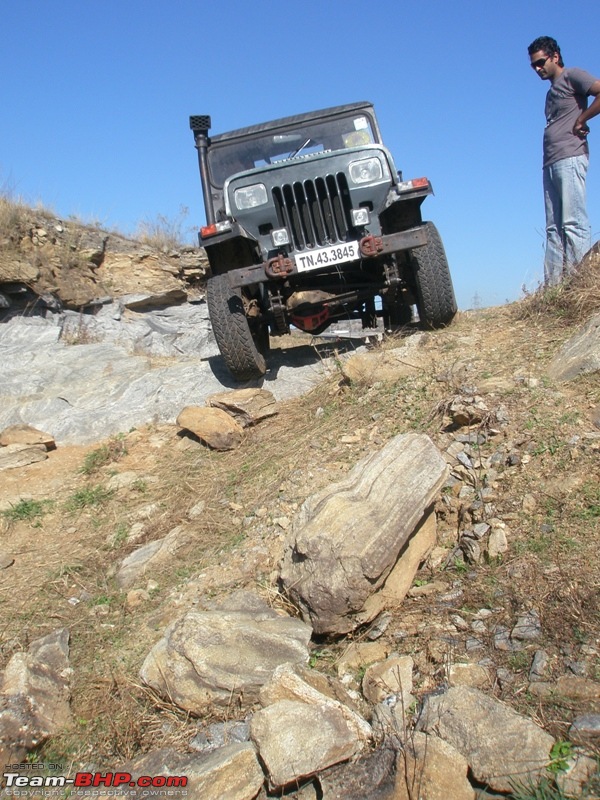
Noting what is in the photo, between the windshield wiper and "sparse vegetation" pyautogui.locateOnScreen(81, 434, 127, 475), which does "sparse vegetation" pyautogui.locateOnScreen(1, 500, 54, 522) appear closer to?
"sparse vegetation" pyautogui.locateOnScreen(81, 434, 127, 475)

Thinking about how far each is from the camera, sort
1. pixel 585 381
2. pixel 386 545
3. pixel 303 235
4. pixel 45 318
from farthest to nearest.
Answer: pixel 45 318, pixel 303 235, pixel 585 381, pixel 386 545

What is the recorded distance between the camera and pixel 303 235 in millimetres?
5445

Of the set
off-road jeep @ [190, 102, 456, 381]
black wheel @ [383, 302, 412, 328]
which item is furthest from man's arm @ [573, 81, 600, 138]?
black wheel @ [383, 302, 412, 328]

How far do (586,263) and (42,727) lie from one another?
431 centimetres

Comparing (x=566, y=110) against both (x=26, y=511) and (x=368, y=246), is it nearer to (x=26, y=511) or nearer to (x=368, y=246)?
(x=368, y=246)

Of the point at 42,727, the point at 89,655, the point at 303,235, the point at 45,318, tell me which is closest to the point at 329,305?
the point at 303,235

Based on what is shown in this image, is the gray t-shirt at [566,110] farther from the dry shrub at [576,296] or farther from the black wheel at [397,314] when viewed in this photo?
the black wheel at [397,314]

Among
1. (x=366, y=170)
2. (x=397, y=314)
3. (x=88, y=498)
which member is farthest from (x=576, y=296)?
(x=88, y=498)

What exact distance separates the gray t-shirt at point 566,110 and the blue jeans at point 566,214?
0.25ft

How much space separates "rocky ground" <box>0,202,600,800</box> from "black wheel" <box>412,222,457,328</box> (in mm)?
299

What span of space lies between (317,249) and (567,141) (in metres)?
2.04

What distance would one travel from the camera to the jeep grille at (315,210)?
5426 millimetres

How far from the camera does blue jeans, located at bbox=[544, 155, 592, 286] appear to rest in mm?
5199

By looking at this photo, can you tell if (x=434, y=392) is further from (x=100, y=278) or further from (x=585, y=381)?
(x=100, y=278)
